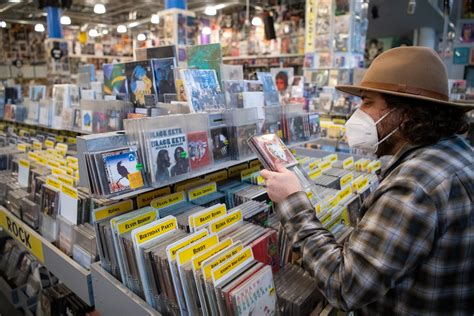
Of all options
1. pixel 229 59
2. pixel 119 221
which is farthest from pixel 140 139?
pixel 229 59

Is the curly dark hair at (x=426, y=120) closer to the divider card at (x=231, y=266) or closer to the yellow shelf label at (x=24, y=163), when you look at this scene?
the divider card at (x=231, y=266)

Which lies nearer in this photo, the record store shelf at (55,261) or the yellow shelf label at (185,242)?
the yellow shelf label at (185,242)

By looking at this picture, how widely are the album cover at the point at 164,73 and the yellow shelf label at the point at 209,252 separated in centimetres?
133

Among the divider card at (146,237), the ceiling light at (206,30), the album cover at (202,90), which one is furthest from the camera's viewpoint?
the ceiling light at (206,30)

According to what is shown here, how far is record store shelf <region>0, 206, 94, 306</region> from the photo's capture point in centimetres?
173

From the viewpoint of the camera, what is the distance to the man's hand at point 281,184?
122 cm

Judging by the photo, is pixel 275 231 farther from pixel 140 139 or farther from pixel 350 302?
pixel 140 139

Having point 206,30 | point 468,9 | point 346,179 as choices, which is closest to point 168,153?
point 346,179

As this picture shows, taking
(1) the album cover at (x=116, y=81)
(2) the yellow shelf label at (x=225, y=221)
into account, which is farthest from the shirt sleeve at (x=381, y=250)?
(1) the album cover at (x=116, y=81)

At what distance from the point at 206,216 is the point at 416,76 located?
3.41 feet

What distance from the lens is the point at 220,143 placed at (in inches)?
77.0

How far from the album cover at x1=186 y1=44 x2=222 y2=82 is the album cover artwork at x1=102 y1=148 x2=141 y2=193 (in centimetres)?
105

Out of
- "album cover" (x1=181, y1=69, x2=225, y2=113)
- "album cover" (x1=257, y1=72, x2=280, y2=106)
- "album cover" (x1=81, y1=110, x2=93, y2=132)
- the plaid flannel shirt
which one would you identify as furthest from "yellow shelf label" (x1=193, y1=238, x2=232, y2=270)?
"album cover" (x1=81, y1=110, x2=93, y2=132)

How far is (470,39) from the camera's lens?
11.8 meters
